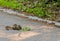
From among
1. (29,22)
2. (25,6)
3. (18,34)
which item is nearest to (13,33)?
(18,34)

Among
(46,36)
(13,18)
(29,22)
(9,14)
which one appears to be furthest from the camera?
(9,14)

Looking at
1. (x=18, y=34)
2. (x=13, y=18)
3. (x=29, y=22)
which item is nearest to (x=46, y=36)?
(x=18, y=34)

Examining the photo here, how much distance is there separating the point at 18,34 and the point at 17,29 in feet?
1.69

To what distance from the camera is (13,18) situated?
10117 millimetres

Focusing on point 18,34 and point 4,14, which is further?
point 4,14

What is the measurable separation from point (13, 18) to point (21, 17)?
0.40m

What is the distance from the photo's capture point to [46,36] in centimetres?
722

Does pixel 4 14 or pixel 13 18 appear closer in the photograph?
pixel 13 18

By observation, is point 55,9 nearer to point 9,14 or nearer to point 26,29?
point 9,14

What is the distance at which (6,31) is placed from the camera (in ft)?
25.6

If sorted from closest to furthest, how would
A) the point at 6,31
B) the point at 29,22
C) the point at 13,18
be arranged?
the point at 6,31, the point at 29,22, the point at 13,18

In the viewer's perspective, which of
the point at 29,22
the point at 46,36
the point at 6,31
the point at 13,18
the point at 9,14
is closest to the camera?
the point at 46,36

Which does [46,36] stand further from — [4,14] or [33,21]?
[4,14]

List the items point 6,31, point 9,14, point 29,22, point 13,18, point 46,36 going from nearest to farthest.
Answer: point 46,36
point 6,31
point 29,22
point 13,18
point 9,14
